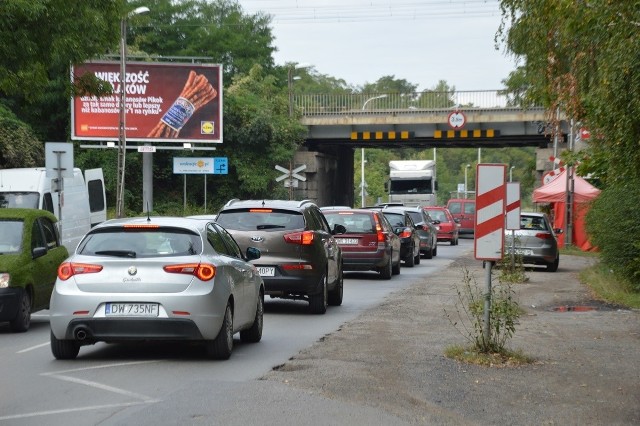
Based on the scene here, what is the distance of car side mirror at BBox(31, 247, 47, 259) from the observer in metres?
16.0

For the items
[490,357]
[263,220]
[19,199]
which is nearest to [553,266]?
[19,199]

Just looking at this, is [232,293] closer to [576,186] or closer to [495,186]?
[495,186]

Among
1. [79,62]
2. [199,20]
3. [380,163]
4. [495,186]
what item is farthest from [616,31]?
[380,163]

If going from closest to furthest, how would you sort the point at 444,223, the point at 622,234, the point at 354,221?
the point at 622,234, the point at 354,221, the point at 444,223

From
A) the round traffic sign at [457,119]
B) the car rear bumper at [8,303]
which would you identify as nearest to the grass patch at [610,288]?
the car rear bumper at [8,303]

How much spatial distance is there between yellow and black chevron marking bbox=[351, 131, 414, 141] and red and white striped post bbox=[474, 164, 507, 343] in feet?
156

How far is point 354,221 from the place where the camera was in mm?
27000

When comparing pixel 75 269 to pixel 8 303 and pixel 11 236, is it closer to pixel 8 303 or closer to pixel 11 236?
pixel 8 303

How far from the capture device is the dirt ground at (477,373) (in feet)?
30.5

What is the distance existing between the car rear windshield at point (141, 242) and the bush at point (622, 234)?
419 inches

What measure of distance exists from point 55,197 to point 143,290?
15.5m

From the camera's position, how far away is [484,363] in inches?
469

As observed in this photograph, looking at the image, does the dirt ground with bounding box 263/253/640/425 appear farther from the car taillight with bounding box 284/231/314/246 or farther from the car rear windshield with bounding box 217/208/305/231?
the car rear windshield with bounding box 217/208/305/231

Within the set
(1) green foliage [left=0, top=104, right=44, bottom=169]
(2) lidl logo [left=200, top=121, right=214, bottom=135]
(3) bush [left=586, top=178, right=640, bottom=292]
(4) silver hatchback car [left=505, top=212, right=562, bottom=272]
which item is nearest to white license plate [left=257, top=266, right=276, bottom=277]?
(3) bush [left=586, top=178, right=640, bottom=292]
